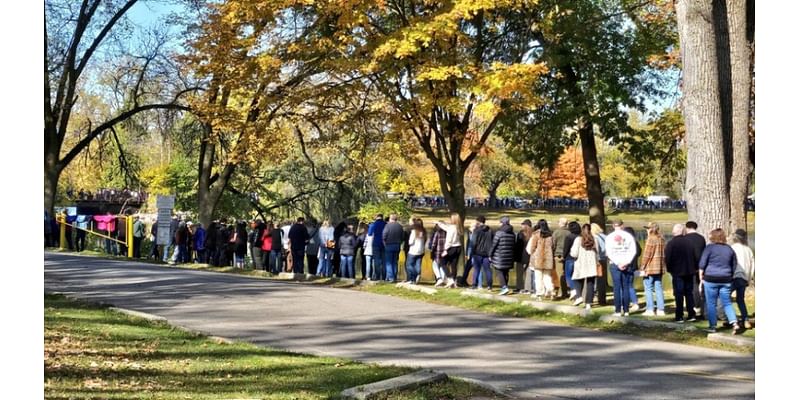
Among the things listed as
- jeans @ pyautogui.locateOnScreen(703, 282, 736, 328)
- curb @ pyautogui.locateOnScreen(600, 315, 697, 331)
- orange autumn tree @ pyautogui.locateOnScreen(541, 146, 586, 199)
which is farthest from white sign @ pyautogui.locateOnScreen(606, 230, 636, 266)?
orange autumn tree @ pyautogui.locateOnScreen(541, 146, 586, 199)

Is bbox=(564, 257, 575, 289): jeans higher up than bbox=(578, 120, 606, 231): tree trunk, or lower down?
lower down

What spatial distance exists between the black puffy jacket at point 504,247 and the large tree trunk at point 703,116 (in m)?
3.59

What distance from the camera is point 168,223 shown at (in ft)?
86.2

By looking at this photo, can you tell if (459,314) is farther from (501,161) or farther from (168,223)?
(501,161)

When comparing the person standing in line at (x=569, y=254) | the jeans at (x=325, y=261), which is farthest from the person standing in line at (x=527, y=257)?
the jeans at (x=325, y=261)

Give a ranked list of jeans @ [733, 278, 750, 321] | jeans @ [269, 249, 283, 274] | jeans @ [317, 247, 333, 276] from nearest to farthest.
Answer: jeans @ [733, 278, 750, 321] → jeans @ [317, 247, 333, 276] → jeans @ [269, 249, 283, 274]

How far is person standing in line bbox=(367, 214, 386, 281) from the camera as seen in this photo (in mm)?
19750

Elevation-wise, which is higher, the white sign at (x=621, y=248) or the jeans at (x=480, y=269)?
the white sign at (x=621, y=248)

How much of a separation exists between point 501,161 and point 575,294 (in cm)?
5027

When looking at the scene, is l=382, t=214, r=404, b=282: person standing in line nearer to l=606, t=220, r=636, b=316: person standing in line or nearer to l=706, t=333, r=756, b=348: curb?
l=606, t=220, r=636, b=316: person standing in line

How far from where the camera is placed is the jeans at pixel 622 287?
45.2 ft

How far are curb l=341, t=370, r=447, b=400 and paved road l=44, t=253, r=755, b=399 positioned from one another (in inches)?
28.7

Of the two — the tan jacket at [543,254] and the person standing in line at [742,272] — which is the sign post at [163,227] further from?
the person standing in line at [742,272]

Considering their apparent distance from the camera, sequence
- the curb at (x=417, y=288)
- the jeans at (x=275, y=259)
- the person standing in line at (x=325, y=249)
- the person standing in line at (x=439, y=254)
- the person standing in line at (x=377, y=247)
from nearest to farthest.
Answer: the curb at (x=417, y=288) < the person standing in line at (x=439, y=254) < the person standing in line at (x=377, y=247) < the person standing in line at (x=325, y=249) < the jeans at (x=275, y=259)
